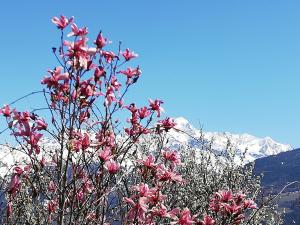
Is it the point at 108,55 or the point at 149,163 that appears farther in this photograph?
the point at 108,55

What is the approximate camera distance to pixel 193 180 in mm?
14320

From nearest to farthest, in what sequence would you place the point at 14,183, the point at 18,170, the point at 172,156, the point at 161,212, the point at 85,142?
the point at 85,142
the point at 161,212
the point at 18,170
the point at 14,183
the point at 172,156

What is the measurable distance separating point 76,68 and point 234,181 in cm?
886

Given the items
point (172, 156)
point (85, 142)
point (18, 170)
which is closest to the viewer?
point (85, 142)

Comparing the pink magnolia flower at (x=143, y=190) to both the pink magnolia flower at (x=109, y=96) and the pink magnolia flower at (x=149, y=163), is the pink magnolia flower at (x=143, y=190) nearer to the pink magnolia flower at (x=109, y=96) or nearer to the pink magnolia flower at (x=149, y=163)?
the pink magnolia flower at (x=149, y=163)

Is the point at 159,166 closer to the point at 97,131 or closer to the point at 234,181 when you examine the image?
the point at 97,131

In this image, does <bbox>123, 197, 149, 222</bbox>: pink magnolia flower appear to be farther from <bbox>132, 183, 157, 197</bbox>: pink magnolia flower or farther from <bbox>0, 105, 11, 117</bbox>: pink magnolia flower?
<bbox>0, 105, 11, 117</bbox>: pink magnolia flower

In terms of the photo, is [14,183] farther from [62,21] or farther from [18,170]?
[62,21]

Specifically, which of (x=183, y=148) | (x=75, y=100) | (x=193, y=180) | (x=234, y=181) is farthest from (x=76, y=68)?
(x=183, y=148)

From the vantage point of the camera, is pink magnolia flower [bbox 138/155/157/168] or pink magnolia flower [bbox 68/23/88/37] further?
pink magnolia flower [bbox 138/155/157/168]

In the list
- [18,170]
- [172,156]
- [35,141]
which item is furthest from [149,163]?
[18,170]

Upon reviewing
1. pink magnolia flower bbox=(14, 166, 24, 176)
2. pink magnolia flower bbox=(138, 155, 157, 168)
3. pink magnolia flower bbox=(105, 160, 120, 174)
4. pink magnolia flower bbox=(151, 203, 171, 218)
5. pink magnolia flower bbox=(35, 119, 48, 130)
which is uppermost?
pink magnolia flower bbox=(35, 119, 48, 130)

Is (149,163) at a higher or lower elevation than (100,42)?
lower

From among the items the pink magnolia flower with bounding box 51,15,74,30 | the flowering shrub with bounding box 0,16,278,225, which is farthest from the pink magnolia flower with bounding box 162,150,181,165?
the pink magnolia flower with bounding box 51,15,74,30
